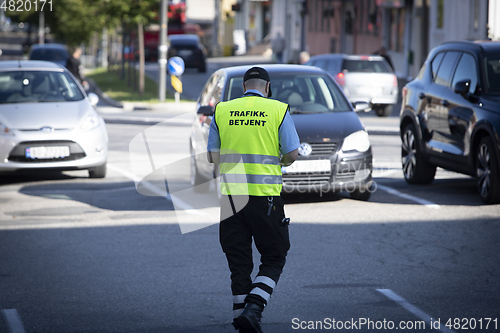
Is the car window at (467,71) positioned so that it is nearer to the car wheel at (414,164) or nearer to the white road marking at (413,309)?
the car wheel at (414,164)

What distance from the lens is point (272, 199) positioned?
4.81 metres

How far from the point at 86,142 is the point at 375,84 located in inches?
458

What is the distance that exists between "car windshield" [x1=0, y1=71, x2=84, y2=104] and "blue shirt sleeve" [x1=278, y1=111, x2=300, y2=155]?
7.47m

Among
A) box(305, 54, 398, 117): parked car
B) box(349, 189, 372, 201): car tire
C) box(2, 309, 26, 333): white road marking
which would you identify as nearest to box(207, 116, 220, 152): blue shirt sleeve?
box(2, 309, 26, 333): white road marking

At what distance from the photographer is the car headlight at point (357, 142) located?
360 inches

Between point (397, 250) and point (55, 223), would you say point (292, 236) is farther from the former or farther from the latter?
point (55, 223)

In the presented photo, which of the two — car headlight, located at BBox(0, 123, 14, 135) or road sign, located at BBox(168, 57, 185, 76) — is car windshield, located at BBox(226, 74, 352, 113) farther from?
road sign, located at BBox(168, 57, 185, 76)

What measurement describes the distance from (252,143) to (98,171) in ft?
22.9

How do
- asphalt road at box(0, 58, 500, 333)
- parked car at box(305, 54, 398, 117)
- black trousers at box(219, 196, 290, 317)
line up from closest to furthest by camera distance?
black trousers at box(219, 196, 290, 317) → asphalt road at box(0, 58, 500, 333) → parked car at box(305, 54, 398, 117)

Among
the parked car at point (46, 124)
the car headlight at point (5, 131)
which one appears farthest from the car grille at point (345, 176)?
the car headlight at point (5, 131)

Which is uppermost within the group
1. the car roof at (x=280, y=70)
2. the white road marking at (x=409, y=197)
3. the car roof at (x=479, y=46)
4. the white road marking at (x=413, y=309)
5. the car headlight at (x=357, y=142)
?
the car roof at (x=479, y=46)

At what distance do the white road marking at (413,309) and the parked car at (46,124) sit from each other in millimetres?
6087

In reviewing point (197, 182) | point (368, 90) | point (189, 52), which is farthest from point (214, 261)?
point (189, 52)

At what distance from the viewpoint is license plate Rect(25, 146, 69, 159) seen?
10.6 meters
